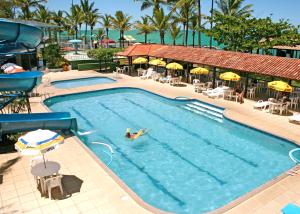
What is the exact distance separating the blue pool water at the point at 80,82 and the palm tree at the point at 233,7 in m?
19.1

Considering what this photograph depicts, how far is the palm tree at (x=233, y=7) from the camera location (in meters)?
35.8

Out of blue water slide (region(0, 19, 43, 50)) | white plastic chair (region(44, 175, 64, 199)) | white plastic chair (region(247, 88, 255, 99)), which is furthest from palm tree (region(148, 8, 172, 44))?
white plastic chair (region(44, 175, 64, 199))

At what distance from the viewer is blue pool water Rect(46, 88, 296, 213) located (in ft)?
33.8

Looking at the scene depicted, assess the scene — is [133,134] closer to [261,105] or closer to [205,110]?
[205,110]

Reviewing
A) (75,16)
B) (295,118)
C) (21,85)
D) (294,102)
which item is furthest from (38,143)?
(75,16)

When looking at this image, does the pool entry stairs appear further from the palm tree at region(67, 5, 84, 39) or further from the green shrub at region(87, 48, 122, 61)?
the palm tree at region(67, 5, 84, 39)

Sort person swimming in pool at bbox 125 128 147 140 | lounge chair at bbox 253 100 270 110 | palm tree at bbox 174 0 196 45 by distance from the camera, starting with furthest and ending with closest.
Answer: palm tree at bbox 174 0 196 45
lounge chair at bbox 253 100 270 110
person swimming in pool at bbox 125 128 147 140

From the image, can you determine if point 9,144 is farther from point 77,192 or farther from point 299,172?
point 299,172

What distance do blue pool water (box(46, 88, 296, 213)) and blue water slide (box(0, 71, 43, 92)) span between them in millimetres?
4157

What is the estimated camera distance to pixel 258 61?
66.3 feet

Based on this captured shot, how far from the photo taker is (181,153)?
13406 millimetres

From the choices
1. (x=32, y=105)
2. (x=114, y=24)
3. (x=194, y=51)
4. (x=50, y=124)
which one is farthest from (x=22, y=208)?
(x=114, y=24)

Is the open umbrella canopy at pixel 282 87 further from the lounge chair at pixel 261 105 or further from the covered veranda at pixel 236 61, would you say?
the lounge chair at pixel 261 105

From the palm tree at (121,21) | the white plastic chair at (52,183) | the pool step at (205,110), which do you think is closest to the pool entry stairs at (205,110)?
the pool step at (205,110)
